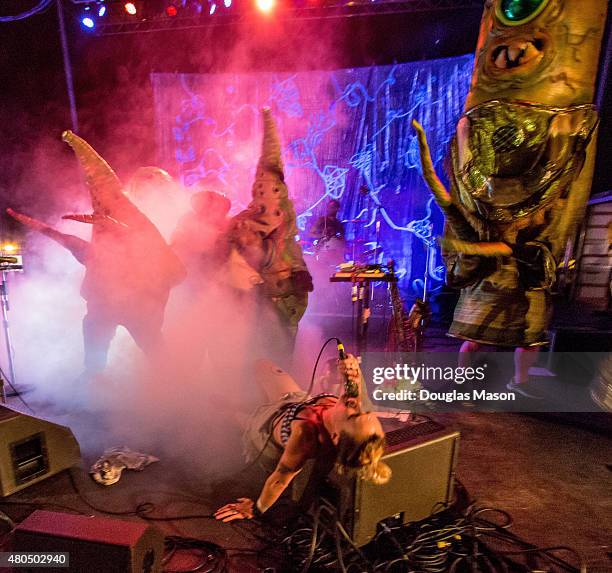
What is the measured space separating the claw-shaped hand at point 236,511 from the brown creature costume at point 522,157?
245cm

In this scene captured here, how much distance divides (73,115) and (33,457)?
6028 mm

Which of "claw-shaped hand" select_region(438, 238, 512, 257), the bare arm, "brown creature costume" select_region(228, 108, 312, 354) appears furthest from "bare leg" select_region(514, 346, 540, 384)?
the bare arm

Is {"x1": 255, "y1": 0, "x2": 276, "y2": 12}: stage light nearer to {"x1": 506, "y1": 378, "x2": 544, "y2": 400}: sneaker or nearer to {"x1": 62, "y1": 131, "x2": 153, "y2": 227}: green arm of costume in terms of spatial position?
{"x1": 62, "y1": 131, "x2": 153, "y2": 227}: green arm of costume

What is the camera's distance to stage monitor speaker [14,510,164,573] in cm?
151

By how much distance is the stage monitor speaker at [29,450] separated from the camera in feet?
8.07

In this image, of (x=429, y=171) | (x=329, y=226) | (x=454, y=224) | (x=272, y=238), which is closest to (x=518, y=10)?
(x=429, y=171)

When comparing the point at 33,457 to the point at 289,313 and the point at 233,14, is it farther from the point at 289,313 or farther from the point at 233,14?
the point at 233,14

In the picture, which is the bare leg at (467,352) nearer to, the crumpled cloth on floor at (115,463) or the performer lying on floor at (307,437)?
the performer lying on floor at (307,437)

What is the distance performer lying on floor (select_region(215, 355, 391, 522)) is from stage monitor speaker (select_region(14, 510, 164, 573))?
2.27ft

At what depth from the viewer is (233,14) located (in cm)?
629

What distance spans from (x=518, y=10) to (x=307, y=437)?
341 centimetres

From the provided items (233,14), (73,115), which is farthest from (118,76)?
(233,14)

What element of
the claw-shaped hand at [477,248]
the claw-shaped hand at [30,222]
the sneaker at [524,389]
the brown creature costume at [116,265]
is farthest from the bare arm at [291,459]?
the sneaker at [524,389]

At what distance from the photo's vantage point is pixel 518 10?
9.15 ft
